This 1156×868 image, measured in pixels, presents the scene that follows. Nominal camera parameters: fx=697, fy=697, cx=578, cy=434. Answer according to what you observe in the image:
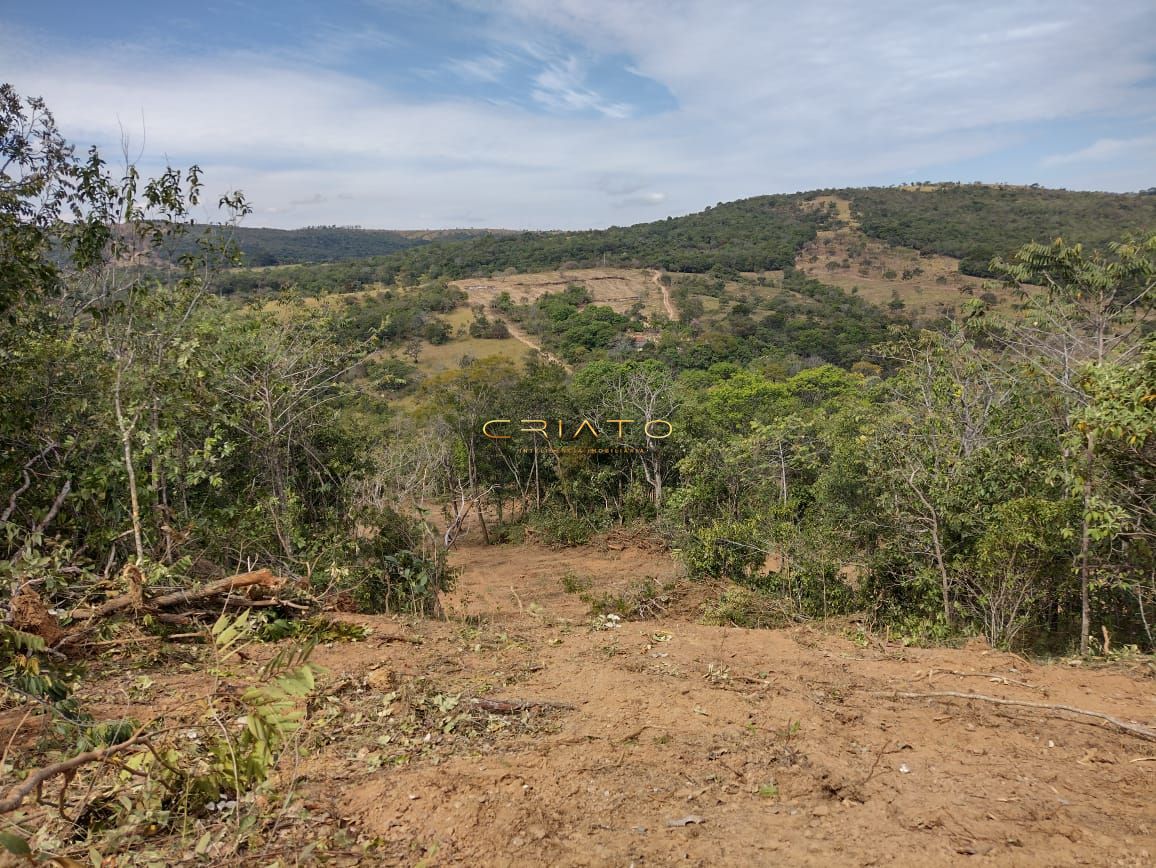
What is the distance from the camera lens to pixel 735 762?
3.51m

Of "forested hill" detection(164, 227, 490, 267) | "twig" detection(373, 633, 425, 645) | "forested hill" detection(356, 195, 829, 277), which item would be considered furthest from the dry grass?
"twig" detection(373, 633, 425, 645)

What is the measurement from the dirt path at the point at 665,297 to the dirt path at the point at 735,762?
45189 millimetres

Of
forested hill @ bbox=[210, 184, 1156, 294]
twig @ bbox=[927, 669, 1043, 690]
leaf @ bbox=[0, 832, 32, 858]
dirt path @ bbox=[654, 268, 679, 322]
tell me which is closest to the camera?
leaf @ bbox=[0, 832, 32, 858]

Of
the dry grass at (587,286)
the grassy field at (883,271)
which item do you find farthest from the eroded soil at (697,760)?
the grassy field at (883,271)

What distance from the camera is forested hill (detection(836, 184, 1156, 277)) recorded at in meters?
55.5

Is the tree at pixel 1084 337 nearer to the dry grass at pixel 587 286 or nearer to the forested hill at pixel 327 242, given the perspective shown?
the dry grass at pixel 587 286

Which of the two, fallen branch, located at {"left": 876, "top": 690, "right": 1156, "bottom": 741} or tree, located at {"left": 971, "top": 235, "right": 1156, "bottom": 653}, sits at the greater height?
tree, located at {"left": 971, "top": 235, "right": 1156, "bottom": 653}

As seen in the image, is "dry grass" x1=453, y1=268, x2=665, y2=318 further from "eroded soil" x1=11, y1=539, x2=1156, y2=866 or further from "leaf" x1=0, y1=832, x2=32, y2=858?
"leaf" x1=0, y1=832, x2=32, y2=858

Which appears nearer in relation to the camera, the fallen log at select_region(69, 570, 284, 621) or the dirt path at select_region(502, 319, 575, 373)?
the fallen log at select_region(69, 570, 284, 621)

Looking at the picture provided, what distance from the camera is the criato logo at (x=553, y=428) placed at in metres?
16.3

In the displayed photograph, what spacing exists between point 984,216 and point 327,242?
3038 inches

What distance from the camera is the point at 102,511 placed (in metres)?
5.73

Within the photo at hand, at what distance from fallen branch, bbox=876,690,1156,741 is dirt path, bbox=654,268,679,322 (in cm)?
4552

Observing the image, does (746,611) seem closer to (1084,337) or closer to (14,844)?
(1084,337)
